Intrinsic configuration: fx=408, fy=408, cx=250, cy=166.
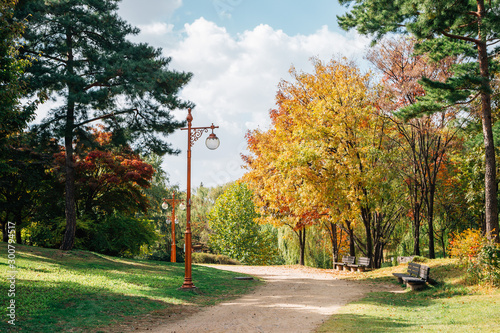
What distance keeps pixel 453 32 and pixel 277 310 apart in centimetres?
1168

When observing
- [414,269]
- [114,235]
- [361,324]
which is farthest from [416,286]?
[114,235]

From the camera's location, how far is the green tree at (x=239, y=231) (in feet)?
111

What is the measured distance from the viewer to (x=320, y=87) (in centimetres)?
2183

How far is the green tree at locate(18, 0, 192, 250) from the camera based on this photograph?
55.5 ft

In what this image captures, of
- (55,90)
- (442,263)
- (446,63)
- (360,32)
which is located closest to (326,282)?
(442,263)

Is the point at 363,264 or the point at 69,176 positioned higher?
the point at 69,176

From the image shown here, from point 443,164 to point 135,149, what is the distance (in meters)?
17.1

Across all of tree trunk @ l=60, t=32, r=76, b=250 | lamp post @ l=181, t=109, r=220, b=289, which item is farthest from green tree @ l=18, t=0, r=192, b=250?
lamp post @ l=181, t=109, r=220, b=289

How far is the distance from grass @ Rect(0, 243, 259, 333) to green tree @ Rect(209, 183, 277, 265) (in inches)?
641

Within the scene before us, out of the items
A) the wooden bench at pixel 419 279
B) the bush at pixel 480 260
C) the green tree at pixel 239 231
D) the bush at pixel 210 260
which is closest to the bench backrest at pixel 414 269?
the wooden bench at pixel 419 279

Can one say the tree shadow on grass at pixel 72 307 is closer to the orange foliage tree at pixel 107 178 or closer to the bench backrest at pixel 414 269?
the bench backrest at pixel 414 269

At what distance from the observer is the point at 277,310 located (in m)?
10.4

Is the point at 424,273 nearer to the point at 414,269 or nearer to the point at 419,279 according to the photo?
the point at 419,279

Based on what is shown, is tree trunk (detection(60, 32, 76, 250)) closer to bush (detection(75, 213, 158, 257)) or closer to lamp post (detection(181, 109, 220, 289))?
bush (detection(75, 213, 158, 257))
